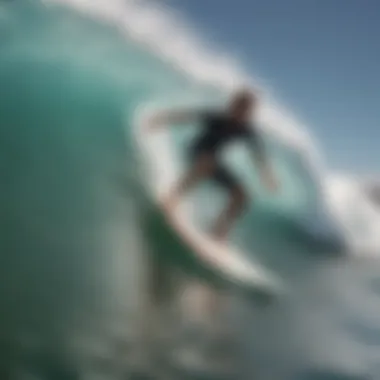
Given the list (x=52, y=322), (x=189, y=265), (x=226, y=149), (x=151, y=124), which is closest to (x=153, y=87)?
(x=151, y=124)

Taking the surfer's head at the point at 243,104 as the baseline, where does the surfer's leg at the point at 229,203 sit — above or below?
below

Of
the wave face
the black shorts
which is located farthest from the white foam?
the black shorts

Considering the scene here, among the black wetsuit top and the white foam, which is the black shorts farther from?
the white foam

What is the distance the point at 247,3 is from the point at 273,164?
33cm

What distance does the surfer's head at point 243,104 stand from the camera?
1.49 meters

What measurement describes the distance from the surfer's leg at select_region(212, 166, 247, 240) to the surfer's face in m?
0.11

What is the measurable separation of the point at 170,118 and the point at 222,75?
0.13 m

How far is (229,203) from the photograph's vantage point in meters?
1.46

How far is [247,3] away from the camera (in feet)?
5.07

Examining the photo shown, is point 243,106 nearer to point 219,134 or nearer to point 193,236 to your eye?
point 219,134

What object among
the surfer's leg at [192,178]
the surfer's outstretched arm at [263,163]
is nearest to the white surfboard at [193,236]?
the surfer's leg at [192,178]

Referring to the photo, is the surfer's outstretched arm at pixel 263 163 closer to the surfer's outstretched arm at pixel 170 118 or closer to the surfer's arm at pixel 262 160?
the surfer's arm at pixel 262 160

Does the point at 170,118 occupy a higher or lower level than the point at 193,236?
higher

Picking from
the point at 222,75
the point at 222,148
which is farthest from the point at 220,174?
the point at 222,75
